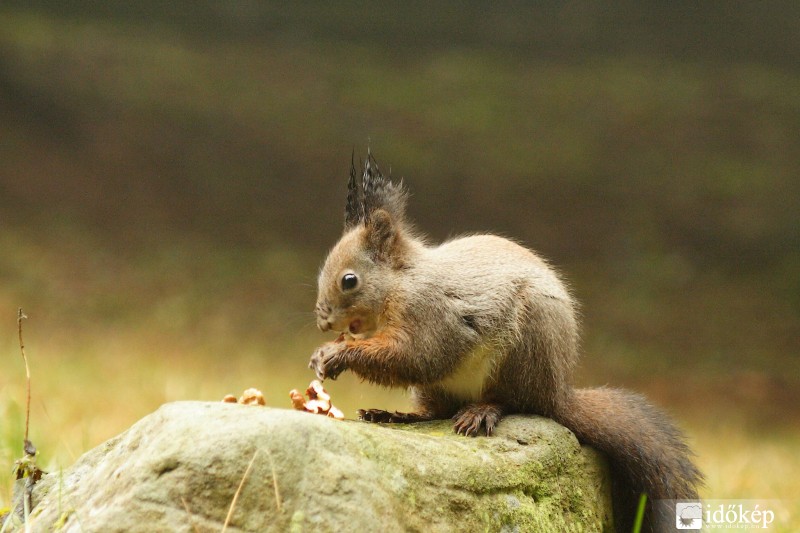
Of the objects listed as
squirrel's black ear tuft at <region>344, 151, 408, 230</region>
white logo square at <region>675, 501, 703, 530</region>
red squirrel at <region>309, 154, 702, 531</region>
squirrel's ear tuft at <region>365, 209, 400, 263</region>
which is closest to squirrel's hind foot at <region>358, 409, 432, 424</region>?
red squirrel at <region>309, 154, 702, 531</region>

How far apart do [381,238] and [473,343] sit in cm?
49

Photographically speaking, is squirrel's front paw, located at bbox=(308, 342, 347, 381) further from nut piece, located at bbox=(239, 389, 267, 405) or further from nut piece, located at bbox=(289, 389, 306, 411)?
nut piece, located at bbox=(239, 389, 267, 405)

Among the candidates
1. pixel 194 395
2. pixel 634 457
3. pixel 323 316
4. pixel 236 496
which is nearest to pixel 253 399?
pixel 323 316

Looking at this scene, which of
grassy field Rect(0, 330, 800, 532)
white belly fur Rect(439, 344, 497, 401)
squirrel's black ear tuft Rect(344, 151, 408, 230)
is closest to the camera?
white belly fur Rect(439, 344, 497, 401)

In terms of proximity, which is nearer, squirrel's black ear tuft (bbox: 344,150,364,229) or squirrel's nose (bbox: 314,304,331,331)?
squirrel's nose (bbox: 314,304,331,331)

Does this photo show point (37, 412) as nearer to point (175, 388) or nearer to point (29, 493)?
point (175, 388)

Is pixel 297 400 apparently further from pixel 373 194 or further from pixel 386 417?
pixel 373 194

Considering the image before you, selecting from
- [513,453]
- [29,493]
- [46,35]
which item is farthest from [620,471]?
[46,35]

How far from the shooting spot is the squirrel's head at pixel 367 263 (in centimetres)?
300

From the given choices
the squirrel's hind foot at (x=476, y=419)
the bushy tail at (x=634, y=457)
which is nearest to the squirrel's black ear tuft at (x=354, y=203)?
the squirrel's hind foot at (x=476, y=419)

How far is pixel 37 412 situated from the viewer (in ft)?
16.5

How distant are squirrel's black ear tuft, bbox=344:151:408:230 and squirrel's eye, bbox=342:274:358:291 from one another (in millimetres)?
209

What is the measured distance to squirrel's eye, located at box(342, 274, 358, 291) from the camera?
3000 millimetres

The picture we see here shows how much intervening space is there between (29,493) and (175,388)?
9.41 ft
